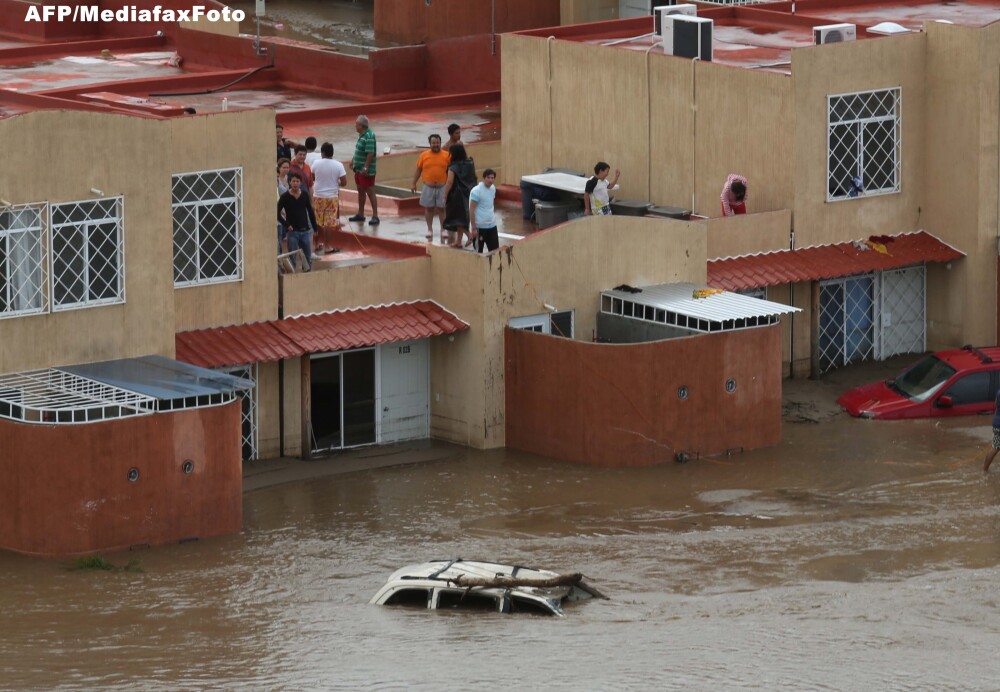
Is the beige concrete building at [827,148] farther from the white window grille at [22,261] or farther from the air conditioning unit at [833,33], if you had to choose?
the white window grille at [22,261]

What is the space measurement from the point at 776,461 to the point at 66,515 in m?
9.77

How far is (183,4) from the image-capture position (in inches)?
2112

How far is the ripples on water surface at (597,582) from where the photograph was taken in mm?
20297

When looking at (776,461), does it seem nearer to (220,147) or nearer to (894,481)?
(894,481)

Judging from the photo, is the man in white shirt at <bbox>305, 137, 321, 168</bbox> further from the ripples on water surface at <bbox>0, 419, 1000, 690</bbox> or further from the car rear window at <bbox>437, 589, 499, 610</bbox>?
the car rear window at <bbox>437, 589, 499, 610</bbox>

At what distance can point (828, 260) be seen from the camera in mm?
34562

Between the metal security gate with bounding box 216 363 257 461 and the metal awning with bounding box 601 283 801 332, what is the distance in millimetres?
5085

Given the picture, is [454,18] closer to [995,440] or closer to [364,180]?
[364,180]

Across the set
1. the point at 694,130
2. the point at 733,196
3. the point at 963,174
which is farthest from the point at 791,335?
the point at 963,174

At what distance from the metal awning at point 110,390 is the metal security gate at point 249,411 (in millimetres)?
2073

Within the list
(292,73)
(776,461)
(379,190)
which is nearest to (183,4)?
(292,73)

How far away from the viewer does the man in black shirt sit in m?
30.6

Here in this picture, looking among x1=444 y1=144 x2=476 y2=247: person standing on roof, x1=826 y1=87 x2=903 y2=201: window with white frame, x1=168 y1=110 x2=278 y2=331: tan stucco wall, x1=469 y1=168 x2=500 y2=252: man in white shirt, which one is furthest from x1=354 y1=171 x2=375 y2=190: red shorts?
x1=826 y1=87 x2=903 y2=201: window with white frame

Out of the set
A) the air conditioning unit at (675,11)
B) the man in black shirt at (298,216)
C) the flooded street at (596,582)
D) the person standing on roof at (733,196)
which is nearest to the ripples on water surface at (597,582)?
the flooded street at (596,582)
